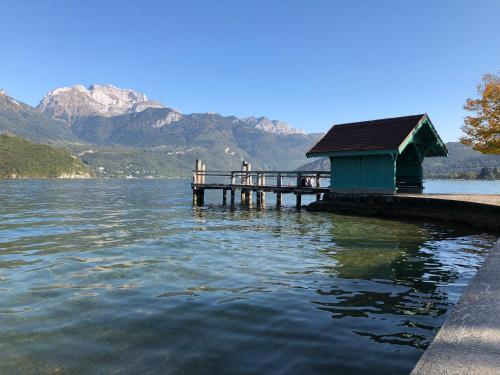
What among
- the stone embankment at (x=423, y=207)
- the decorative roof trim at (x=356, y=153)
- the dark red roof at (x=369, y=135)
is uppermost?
the dark red roof at (x=369, y=135)

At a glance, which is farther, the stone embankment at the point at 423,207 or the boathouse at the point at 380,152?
the boathouse at the point at 380,152

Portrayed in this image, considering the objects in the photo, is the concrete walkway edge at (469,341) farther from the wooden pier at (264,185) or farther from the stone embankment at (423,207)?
the wooden pier at (264,185)

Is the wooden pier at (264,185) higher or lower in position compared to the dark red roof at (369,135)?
lower

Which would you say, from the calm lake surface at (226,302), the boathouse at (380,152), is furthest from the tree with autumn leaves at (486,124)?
the calm lake surface at (226,302)

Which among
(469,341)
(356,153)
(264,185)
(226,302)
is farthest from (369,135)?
(469,341)

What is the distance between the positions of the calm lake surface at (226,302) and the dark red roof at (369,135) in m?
10.2

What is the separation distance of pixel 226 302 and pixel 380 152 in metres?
19.5

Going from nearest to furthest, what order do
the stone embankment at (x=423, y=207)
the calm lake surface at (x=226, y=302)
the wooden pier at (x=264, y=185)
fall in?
the calm lake surface at (x=226, y=302)
the stone embankment at (x=423, y=207)
the wooden pier at (x=264, y=185)

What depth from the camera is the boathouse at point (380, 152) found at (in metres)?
25.1

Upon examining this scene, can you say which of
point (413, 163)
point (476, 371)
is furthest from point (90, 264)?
point (413, 163)

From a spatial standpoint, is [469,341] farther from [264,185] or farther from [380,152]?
[264,185]

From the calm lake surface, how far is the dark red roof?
10234 mm

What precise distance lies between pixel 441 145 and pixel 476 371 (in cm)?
2711

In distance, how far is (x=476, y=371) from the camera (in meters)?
3.52
